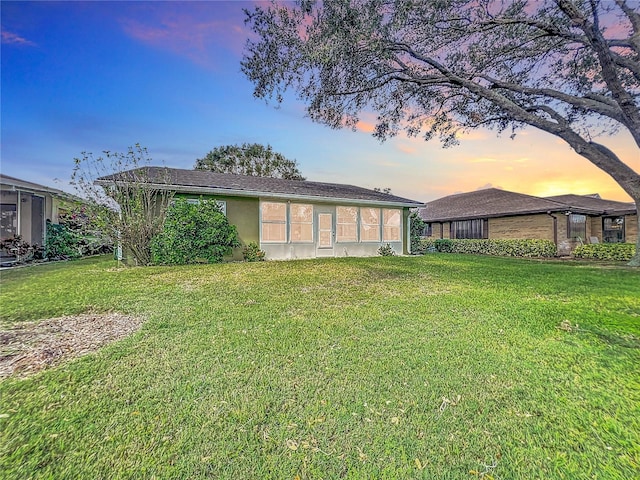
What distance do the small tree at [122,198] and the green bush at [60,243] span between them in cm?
381

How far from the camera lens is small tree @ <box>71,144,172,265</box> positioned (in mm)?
9289

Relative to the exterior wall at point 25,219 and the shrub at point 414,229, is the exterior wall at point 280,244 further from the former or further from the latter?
the exterior wall at point 25,219

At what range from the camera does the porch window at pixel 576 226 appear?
17031mm

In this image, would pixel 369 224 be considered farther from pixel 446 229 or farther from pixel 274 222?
pixel 446 229

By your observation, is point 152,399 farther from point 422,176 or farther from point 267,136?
point 422,176

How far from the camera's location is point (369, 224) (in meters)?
14.2

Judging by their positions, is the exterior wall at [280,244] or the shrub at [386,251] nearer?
the exterior wall at [280,244]

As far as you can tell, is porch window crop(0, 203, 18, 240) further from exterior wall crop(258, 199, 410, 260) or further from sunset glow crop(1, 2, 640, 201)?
exterior wall crop(258, 199, 410, 260)

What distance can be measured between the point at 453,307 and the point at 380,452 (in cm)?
395

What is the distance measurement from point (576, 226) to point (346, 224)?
14.8 metres

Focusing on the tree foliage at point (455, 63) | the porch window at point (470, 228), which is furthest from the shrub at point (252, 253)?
the porch window at point (470, 228)

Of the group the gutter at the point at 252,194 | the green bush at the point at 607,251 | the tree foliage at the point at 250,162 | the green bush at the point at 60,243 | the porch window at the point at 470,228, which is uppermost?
the tree foliage at the point at 250,162

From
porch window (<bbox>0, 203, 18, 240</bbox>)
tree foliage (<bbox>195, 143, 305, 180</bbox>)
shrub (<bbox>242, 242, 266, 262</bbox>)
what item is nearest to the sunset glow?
porch window (<bbox>0, 203, 18, 240</bbox>)

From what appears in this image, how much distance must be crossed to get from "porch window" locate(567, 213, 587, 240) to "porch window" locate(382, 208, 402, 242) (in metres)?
10.8
